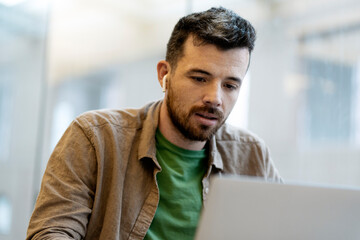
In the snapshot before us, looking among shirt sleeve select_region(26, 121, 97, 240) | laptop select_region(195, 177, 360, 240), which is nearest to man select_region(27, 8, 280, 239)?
shirt sleeve select_region(26, 121, 97, 240)

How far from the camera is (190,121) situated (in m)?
1.19

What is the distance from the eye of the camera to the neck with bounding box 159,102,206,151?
125 cm

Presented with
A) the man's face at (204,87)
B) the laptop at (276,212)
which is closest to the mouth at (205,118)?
the man's face at (204,87)

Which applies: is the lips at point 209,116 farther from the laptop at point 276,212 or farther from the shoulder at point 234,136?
the laptop at point 276,212

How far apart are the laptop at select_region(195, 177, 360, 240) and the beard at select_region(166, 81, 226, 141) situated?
0.54m

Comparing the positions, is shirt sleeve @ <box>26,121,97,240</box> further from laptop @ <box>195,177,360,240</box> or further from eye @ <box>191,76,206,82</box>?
laptop @ <box>195,177,360,240</box>

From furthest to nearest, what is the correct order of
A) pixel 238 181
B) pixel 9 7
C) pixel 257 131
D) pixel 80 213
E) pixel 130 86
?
pixel 257 131 < pixel 130 86 < pixel 9 7 < pixel 80 213 < pixel 238 181

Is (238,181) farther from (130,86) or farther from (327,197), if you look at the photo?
(130,86)

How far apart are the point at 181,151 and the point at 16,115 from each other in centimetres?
127

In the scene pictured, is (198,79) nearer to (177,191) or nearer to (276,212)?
(177,191)

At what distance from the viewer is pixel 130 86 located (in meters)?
2.59

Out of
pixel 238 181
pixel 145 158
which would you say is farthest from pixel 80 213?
pixel 238 181

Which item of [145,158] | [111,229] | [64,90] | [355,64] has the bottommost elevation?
[111,229]

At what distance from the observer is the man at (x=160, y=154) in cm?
106
